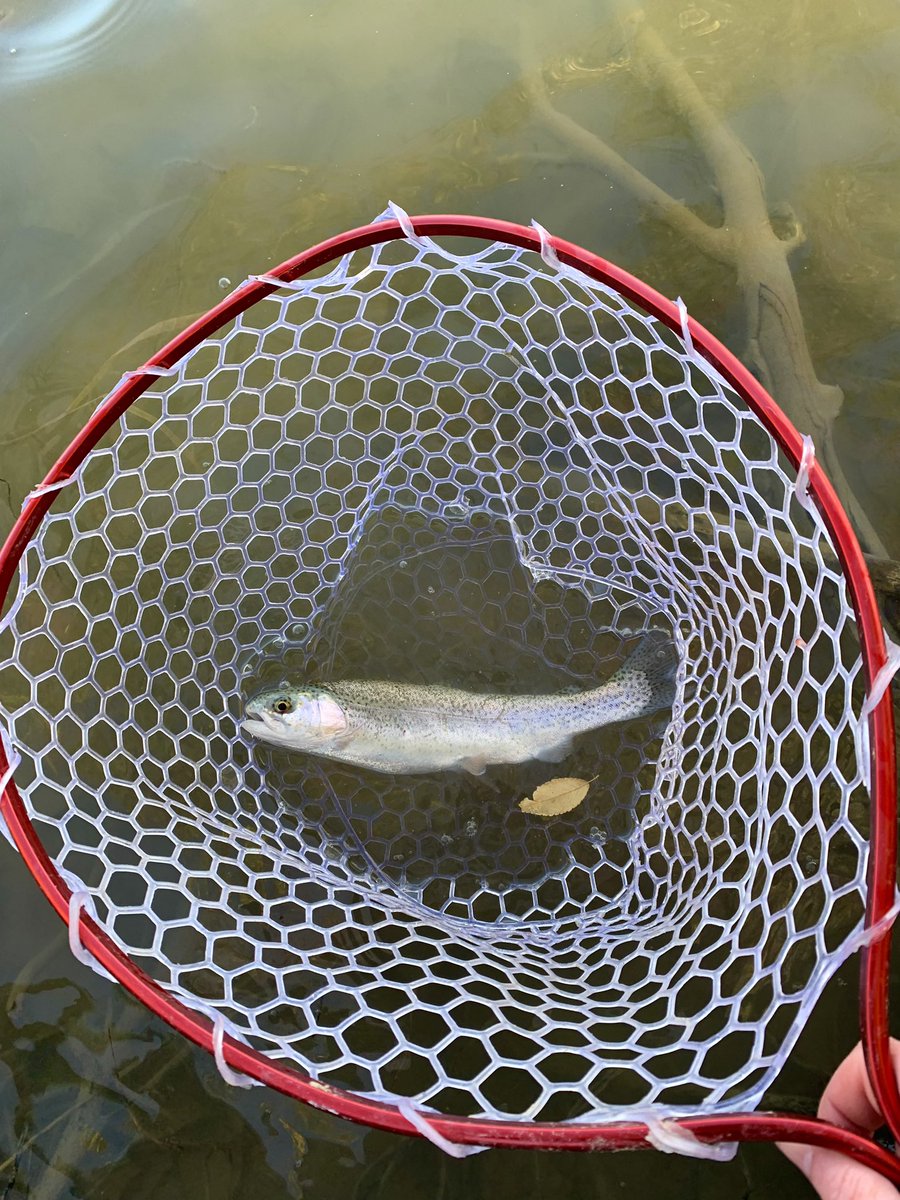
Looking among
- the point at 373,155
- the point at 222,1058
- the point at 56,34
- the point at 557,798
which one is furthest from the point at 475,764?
the point at 56,34

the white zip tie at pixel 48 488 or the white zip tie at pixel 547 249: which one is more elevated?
the white zip tie at pixel 547 249

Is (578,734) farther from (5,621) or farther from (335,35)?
(335,35)

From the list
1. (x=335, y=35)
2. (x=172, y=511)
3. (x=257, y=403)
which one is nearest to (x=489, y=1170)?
(x=172, y=511)

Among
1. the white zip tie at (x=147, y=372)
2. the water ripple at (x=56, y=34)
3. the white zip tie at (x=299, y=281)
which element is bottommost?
the white zip tie at (x=147, y=372)

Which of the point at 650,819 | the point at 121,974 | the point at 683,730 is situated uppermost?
the point at 121,974

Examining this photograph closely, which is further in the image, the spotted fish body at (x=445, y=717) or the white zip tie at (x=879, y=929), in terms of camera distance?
the spotted fish body at (x=445, y=717)

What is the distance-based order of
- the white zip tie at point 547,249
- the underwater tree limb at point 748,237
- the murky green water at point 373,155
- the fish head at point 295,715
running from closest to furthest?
the white zip tie at point 547,249
the fish head at point 295,715
the underwater tree limb at point 748,237
the murky green water at point 373,155

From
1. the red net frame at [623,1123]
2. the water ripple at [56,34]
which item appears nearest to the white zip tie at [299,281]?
the red net frame at [623,1123]

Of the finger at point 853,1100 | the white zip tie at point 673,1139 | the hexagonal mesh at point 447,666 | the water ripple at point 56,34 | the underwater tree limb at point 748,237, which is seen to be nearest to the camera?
the white zip tie at point 673,1139

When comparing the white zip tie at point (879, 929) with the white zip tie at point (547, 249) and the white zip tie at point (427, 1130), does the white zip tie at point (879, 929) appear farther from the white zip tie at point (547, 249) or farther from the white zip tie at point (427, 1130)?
the white zip tie at point (547, 249)
